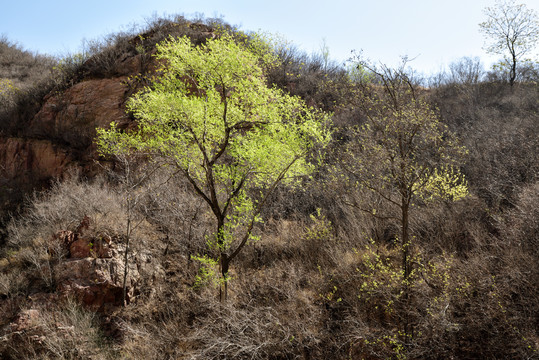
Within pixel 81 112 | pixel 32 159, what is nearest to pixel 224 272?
pixel 81 112

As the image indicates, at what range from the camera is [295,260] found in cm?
891

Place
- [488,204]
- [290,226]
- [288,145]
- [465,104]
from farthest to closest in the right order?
1. [465,104]
2. [290,226]
3. [488,204]
4. [288,145]

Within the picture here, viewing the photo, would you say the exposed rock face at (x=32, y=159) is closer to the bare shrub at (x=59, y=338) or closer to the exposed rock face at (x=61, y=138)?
the exposed rock face at (x=61, y=138)

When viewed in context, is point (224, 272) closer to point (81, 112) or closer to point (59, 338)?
point (59, 338)

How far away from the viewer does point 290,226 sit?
10547 millimetres

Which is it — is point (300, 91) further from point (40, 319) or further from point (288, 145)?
point (40, 319)

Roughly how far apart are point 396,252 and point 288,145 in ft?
14.6

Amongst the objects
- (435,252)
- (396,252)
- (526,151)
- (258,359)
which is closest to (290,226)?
(396,252)

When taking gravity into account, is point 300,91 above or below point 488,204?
above

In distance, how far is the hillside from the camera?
5664mm

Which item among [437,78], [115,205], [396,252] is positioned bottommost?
[396,252]

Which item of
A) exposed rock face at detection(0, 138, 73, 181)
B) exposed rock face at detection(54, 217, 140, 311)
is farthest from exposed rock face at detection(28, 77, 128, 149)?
exposed rock face at detection(54, 217, 140, 311)

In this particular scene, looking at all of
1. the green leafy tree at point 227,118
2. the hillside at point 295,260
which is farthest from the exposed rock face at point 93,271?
the green leafy tree at point 227,118

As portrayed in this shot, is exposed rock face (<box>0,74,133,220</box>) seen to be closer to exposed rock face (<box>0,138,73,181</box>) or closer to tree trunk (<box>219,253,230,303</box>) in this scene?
exposed rock face (<box>0,138,73,181</box>)
